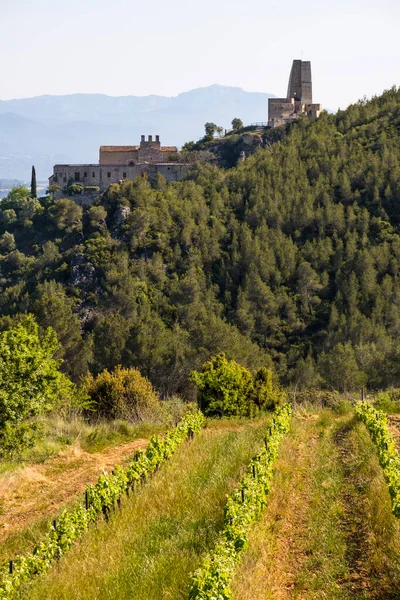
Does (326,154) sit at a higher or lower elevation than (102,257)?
higher

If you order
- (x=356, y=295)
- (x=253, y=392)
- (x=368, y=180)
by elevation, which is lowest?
(x=253, y=392)

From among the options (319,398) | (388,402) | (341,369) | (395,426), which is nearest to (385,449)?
(395,426)

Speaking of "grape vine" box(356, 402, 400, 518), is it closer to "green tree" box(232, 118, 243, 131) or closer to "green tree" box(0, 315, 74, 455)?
"green tree" box(0, 315, 74, 455)

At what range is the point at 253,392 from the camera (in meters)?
26.6

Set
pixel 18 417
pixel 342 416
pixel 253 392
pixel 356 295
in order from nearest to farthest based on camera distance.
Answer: pixel 18 417, pixel 342 416, pixel 253 392, pixel 356 295

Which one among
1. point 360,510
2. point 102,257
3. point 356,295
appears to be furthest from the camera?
point 102,257

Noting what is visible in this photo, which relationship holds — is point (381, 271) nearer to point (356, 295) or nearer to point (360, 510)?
point (356, 295)

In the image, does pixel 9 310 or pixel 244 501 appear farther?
pixel 9 310

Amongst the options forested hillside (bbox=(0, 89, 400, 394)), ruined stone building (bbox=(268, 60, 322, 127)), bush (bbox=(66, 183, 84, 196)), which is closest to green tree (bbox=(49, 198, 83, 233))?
forested hillside (bbox=(0, 89, 400, 394))

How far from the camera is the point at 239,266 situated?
212ft

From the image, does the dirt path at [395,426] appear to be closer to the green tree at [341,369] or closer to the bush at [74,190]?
the green tree at [341,369]

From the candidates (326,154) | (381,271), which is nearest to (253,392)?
(381,271)

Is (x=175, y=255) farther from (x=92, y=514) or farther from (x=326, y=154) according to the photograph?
(x=92, y=514)

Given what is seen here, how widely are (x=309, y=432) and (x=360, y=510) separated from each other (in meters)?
7.53
